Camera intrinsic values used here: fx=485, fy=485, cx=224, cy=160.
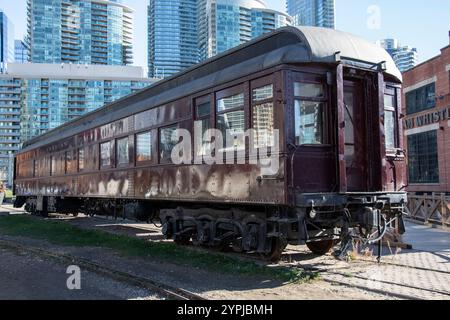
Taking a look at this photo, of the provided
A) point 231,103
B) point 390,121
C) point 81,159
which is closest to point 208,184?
point 231,103

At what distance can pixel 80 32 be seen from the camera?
149000 millimetres

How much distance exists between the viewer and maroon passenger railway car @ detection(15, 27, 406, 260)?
763 cm

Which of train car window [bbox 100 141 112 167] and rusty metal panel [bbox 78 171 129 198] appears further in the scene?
train car window [bbox 100 141 112 167]

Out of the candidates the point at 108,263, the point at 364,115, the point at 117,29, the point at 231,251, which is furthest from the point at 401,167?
the point at 117,29

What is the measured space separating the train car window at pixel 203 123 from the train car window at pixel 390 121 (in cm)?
328

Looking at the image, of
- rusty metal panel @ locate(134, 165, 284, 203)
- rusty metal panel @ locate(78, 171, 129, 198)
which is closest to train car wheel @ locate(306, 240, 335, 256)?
rusty metal panel @ locate(134, 165, 284, 203)

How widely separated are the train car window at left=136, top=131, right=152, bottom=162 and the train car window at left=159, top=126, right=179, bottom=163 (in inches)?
21.5

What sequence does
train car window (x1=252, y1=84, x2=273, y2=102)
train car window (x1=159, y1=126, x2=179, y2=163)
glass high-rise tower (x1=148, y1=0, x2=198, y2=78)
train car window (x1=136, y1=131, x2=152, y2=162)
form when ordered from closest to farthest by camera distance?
train car window (x1=252, y1=84, x2=273, y2=102), train car window (x1=159, y1=126, x2=179, y2=163), train car window (x1=136, y1=131, x2=152, y2=162), glass high-rise tower (x1=148, y1=0, x2=198, y2=78)

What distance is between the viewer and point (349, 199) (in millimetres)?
7852

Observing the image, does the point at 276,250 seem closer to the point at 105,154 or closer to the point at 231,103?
the point at 231,103

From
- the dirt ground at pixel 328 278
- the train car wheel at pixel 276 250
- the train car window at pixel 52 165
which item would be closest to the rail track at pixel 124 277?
the dirt ground at pixel 328 278

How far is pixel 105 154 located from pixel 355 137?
27.0 feet

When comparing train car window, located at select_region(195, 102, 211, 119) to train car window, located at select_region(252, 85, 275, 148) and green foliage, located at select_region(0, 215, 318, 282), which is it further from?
green foliage, located at select_region(0, 215, 318, 282)
